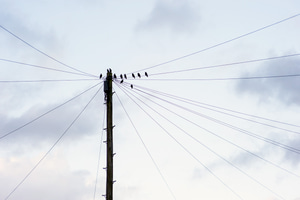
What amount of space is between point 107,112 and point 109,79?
71.5 inches

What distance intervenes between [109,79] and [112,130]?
109 inches

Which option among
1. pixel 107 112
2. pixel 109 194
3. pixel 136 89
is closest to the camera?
pixel 109 194

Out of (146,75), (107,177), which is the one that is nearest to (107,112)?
(107,177)

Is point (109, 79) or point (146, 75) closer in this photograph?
point (109, 79)

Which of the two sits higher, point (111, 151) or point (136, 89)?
point (136, 89)

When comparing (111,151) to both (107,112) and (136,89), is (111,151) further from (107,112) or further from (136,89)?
(136,89)

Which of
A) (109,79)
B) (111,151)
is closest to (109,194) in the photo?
(111,151)

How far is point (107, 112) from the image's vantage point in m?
20.9

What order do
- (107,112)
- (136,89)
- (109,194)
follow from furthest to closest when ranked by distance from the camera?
(136,89) → (107,112) → (109,194)

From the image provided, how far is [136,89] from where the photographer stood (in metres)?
24.3

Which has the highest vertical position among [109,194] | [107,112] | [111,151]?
[107,112]

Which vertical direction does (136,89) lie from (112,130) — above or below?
above

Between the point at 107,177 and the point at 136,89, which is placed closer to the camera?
the point at 107,177

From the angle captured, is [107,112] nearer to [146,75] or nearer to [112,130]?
[112,130]
